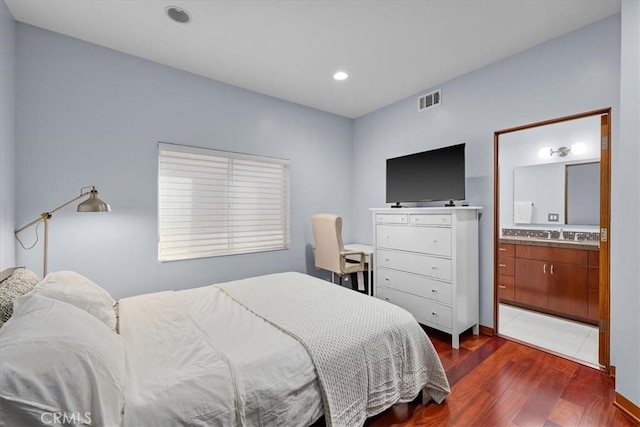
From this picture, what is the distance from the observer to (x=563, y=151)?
141 inches

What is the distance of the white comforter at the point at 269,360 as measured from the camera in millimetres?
1099

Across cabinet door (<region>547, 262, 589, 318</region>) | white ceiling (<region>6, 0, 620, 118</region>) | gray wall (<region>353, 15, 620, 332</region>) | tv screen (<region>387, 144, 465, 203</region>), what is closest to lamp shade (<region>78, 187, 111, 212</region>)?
white ceiling (<region>6, 0, 620, 118</region>)

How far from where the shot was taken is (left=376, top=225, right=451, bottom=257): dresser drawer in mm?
2756

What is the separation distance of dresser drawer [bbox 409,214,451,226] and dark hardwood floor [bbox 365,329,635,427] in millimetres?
1200

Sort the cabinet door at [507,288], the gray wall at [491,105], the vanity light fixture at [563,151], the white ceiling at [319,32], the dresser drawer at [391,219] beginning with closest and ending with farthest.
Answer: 1. the white ceiling at [319,32]
2. the gray wall at [491,105]
3. the dresser drawer at [391,219]
4. the vanity light fixture at [563,151]
5. the cabinet door at [507,288]

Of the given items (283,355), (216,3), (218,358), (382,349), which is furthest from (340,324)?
(216,3)

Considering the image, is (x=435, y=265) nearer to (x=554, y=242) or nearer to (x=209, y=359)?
(x=554, y=242)

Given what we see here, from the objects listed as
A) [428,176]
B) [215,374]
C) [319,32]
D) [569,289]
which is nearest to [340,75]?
[319,32]

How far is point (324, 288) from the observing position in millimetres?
2328

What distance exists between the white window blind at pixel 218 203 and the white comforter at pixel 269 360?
1022 mm

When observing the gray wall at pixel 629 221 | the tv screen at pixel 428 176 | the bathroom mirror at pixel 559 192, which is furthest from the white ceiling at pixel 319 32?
the bathroom mirror at pixel 559 192

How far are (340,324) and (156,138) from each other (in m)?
2.55

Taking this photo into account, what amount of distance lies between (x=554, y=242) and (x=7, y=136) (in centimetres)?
535

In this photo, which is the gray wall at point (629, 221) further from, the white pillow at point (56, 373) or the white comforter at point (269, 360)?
the white pillow at point (56, 373)
